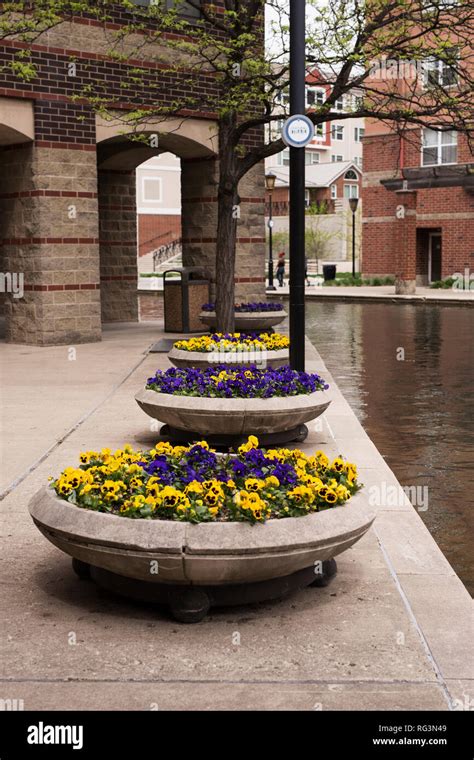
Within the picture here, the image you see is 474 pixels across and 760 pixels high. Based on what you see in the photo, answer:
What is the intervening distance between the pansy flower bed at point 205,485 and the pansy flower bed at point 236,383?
8.73 ft

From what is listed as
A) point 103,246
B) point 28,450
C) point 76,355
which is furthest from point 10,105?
point 28,450

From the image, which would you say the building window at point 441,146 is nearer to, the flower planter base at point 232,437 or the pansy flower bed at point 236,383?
the pansy flower bed at point 236,383

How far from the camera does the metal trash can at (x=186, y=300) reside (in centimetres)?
2066

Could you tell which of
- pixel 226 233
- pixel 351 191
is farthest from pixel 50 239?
pixel 351 191

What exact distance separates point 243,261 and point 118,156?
375 centimetres

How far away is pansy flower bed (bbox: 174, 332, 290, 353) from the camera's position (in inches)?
445

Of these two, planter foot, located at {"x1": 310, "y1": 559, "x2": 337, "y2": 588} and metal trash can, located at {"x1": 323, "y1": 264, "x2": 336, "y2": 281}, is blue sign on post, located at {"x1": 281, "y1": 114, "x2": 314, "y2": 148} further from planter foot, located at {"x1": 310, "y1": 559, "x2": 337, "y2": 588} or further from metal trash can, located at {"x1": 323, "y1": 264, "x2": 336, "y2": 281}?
metal trash can, located at {"x1": 323, "y1": 264, "x2": 336, "y2": 281}

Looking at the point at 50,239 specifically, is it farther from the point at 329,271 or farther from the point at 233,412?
the point at 329,271

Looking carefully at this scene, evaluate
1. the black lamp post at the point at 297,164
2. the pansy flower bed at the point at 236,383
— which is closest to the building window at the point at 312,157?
the black lamp post at the point at 297,164

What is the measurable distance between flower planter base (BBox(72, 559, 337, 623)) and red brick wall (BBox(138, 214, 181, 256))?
194ft

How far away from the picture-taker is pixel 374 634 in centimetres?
456

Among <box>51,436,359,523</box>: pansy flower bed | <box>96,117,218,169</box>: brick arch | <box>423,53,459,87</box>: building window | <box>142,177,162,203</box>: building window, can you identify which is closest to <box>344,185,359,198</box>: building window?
<box>142,177,162,203</box>: building window

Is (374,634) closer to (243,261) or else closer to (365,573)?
(365,573)

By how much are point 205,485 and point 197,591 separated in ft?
1.80
